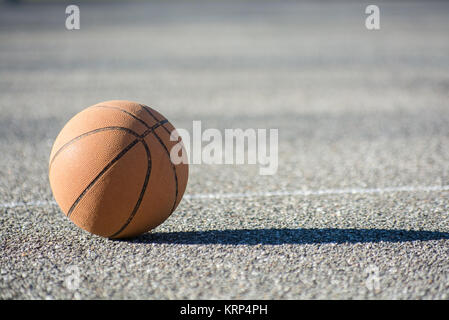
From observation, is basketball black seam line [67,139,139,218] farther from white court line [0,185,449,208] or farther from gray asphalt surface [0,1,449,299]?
white court line [0,185,449,208]

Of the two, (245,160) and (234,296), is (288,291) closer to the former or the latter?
(234,296)

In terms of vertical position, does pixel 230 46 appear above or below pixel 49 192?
above

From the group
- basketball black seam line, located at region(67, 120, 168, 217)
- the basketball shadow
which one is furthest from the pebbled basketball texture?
the basketball shadow

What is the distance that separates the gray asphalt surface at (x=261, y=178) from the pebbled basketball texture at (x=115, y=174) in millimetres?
271

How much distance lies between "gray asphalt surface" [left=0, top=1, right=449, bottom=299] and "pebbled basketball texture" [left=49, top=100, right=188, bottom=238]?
27cm

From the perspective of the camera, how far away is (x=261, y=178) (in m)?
6.61

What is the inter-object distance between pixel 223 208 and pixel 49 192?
2019 millimetres

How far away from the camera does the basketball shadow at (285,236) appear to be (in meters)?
4.58

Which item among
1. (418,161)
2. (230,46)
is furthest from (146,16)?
(418,161)

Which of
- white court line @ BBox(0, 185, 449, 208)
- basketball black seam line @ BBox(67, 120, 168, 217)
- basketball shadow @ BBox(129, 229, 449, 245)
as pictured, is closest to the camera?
basketball black seam line @ BBox(67, 120, 168, 217)

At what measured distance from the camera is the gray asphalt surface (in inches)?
156
